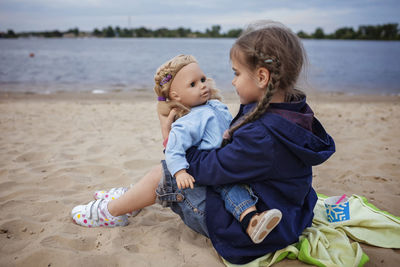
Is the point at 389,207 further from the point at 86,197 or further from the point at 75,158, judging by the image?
the point at 75,158

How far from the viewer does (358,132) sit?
16.7 feet

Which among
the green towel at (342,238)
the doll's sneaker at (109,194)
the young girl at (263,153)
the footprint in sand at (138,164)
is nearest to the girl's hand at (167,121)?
the young girl at (263,153)

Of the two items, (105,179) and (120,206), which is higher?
(120,206)

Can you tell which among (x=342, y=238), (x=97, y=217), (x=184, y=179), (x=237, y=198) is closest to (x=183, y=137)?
(x=184, y=179)

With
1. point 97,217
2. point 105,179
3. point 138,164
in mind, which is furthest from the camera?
point 138,164

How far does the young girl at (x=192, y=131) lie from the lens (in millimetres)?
1758

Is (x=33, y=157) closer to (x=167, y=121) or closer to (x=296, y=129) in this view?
(x=167, y=121)

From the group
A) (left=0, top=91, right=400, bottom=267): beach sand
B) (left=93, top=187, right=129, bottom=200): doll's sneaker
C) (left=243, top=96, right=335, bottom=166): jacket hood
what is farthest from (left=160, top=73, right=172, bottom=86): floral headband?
(left=93, top=187, right=129, bottom=200): doll's sneaker

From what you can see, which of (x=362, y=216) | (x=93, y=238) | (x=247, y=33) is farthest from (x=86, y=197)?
(x=362, y=216)

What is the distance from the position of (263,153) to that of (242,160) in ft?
0.41

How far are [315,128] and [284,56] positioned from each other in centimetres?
55

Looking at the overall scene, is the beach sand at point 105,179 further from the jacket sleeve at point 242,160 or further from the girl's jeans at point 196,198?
the jacket sleeve at point 242,160

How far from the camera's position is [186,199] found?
197 centimetres

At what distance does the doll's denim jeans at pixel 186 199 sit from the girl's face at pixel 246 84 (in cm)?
65
